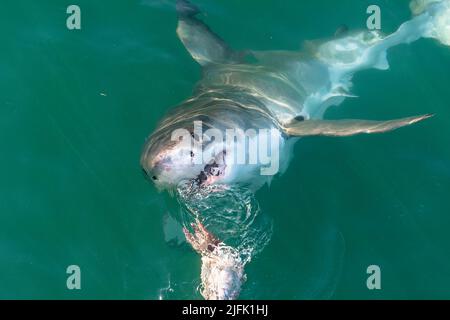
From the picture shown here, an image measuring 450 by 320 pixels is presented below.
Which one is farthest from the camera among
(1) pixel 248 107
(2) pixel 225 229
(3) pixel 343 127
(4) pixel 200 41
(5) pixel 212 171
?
(4) pixel 200 41

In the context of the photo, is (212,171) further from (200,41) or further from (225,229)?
(200,41)

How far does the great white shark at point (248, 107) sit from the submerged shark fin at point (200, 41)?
0.03 ft

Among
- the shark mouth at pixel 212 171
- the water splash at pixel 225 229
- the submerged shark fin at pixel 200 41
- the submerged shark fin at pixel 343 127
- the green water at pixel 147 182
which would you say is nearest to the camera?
the shark mouth at pixel 212 171

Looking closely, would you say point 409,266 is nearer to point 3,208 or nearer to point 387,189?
point 387,189

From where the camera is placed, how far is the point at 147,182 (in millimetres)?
5055

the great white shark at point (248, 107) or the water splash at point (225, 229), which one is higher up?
the great white shark at point (248, 107)

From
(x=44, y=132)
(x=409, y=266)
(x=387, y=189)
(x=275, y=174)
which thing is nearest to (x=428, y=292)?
(x=409, y=266)

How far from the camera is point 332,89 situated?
587 cm

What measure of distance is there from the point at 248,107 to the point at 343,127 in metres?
0.78

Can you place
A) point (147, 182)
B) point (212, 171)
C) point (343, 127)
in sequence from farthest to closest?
point (147, 182)
point (343, 127)
point (212, 171)

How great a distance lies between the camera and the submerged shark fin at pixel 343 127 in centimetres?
430

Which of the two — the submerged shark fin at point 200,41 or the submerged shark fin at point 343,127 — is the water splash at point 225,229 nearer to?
the submerged shark fin at point 343,127

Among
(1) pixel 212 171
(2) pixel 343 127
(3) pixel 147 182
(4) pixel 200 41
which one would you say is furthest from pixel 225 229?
(4) pixel 200 41

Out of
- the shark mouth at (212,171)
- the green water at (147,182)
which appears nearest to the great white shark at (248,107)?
the shark mouth at (212,171)
